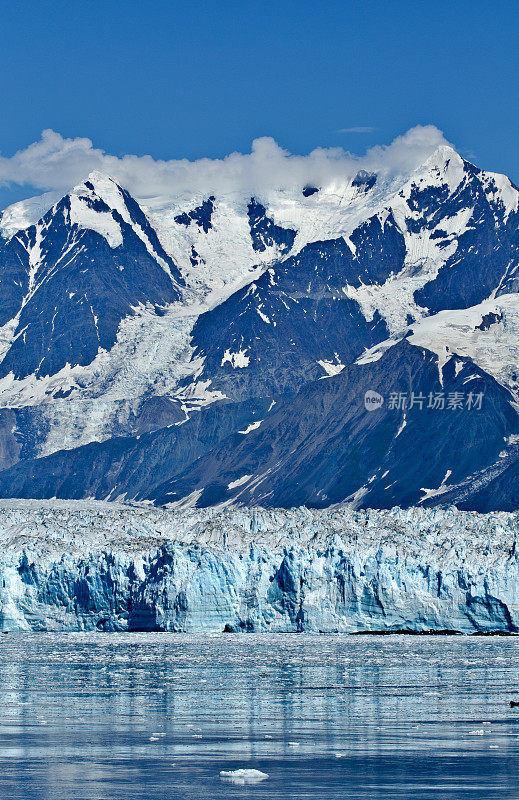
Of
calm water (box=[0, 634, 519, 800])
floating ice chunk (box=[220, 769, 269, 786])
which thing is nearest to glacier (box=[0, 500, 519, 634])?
calm water (box=[0, 634, 519, 800])

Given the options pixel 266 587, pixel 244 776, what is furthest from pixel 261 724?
pixel 266 587

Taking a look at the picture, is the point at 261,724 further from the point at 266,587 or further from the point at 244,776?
the point at 266,587

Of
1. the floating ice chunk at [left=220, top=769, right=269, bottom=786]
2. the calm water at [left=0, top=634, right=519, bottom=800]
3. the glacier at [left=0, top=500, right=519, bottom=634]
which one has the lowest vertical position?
the floating ice chunk at [left=220, top=769, right=269, bottom=786]

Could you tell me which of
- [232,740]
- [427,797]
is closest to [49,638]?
[232,740]

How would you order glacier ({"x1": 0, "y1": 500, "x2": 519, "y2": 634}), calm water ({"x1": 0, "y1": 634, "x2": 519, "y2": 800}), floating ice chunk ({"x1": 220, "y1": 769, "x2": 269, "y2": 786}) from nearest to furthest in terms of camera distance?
calm water ({"x1": 0, "y1": 634, "x2": 519, "y2": 800}), floating ice chunk ({"x1": 220, "y1": 769, "x2": 269, "y2": 786}), glacier ({"x1": 0, "y1": 500, "x2": 519, "y2": 634})

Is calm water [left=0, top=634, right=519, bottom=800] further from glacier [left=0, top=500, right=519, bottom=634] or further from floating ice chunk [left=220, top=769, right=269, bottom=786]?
glacier [left=0, top=500, right=519, bottom=634]

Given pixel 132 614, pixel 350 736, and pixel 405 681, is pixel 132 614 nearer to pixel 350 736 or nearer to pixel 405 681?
pixel 405 681
